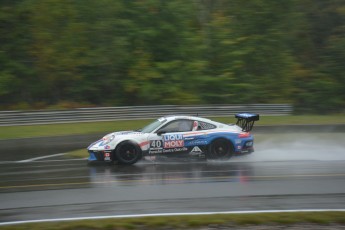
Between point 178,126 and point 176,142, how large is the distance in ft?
1.57

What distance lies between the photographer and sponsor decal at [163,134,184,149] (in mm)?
13805

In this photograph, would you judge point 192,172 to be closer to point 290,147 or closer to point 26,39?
point 290,147

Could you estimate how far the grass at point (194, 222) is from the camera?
7.50 m

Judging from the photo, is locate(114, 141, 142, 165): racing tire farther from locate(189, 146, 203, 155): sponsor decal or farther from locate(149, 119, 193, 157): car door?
locate(189, 146, 203, 155): sponsor decal

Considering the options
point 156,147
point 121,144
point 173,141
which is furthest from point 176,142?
point 121,144

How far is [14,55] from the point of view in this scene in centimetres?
2997

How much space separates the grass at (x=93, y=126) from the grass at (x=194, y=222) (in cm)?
1418

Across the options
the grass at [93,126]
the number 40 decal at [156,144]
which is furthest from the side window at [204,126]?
the grass at [93,126]

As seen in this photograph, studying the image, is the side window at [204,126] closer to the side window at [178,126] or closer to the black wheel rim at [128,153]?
the side window at [178,126]

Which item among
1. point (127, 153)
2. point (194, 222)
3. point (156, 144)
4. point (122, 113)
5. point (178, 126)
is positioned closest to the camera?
point (194, 222)

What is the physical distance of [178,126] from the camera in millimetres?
14086

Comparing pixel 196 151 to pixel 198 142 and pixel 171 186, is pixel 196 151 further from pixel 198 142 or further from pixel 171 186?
pixel 171 186

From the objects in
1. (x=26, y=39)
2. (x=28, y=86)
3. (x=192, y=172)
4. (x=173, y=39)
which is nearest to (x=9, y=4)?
(x=26, y=39)

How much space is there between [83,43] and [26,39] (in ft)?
11.4
